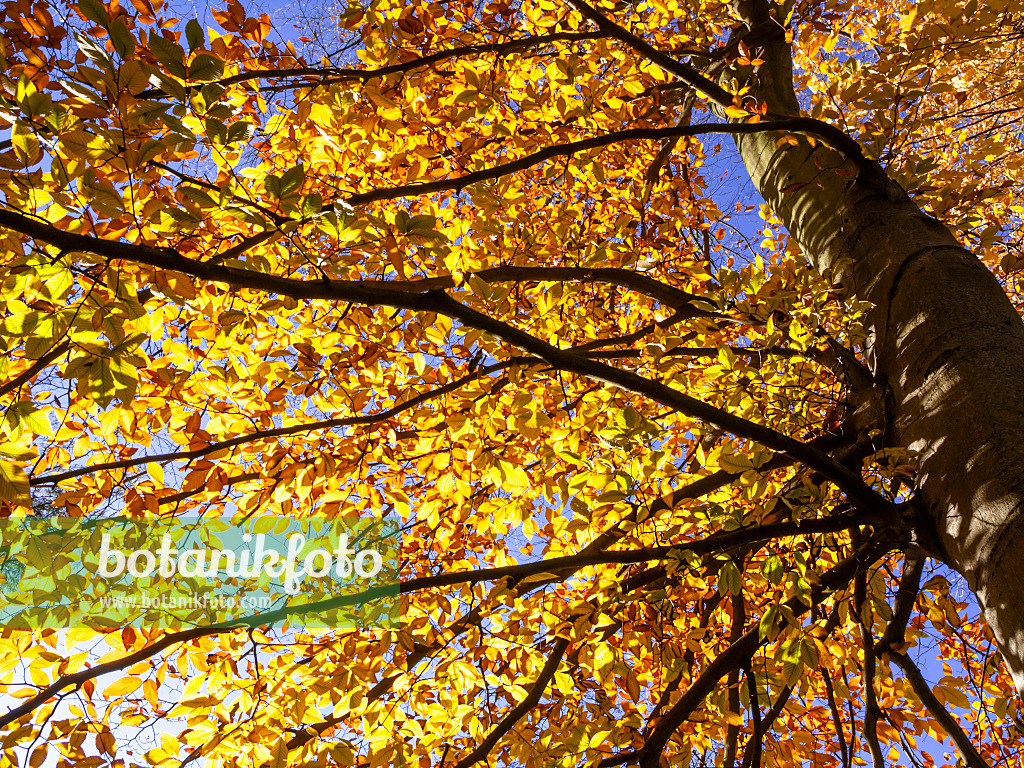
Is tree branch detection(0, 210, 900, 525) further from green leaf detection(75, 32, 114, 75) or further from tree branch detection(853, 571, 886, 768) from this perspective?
tree branch detection(853, 571, 886, 768)

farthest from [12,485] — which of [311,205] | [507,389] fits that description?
[507,389]

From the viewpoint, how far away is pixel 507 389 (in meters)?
3.45

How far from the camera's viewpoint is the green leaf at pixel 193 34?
129cm

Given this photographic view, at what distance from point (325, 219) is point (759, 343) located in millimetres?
2438

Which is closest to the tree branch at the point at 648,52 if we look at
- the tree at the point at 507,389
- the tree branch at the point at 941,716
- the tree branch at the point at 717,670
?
the tree at the point at 507,389

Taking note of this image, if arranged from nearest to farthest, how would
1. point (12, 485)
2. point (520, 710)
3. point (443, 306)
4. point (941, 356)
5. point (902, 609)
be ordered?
1. point (12, 485)
2. point (443, 306)
3. point (941, 356)
4. point (520, 710)
5. point (902, 609)

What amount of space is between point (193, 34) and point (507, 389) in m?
2.39

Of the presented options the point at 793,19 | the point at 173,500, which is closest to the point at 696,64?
the point at 793,19

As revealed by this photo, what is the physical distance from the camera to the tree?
4.77 feet

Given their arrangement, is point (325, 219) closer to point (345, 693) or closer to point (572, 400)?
point (345, 693)

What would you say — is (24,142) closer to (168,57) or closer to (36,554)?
(168,57)

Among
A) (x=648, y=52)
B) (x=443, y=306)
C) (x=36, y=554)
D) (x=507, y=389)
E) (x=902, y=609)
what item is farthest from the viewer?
(x=507, y=389)

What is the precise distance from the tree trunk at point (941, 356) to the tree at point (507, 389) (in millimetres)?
12

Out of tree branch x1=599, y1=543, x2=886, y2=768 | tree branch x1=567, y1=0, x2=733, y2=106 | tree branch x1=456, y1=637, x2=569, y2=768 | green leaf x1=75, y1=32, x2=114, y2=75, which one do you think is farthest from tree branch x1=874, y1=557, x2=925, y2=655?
green leaf x1=75, y1=32, x2=114, y2=75
